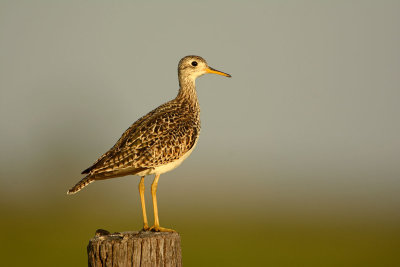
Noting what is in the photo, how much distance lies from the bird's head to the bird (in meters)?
1.07

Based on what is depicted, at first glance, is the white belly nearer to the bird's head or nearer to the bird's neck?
the bird's neck

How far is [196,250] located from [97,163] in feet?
114

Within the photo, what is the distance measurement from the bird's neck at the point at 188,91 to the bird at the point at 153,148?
0.38 metres

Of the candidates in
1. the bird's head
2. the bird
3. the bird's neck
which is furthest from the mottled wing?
the bird's head

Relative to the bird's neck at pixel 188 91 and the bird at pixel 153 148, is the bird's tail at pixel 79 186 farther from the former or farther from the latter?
the bird's neck at pixel 188 91

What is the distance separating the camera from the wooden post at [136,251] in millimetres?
9703

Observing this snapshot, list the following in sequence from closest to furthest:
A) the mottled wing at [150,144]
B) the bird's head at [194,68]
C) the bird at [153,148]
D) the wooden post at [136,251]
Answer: the wooden post at [136,251] < the bird at [153,148] < the mottled wing at [150,144] < the bird's head at [194,68]

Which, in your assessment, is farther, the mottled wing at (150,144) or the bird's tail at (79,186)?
the mottled wing at (150,144)

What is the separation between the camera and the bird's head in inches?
611

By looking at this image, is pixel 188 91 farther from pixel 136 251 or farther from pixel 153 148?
pixel 136 251

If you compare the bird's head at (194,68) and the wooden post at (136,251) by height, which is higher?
the bird's head at (194,68)

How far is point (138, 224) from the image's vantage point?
52.9 m

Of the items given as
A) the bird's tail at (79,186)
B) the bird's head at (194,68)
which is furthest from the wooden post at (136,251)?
the bird's head at (194,68)

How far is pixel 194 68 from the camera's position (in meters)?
15.5
